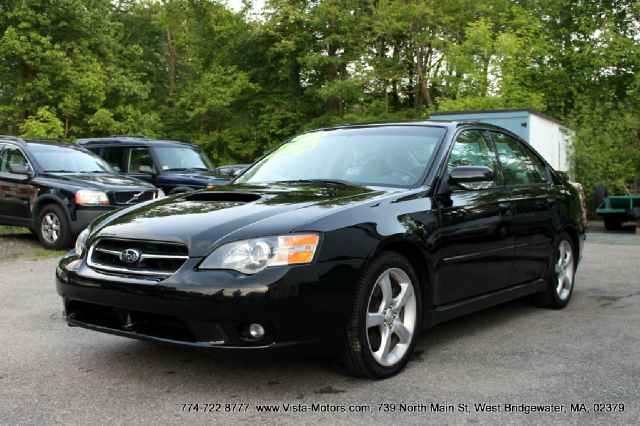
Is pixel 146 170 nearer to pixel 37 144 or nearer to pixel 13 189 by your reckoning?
pixel 37 144

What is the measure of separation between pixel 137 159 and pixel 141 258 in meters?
10.3

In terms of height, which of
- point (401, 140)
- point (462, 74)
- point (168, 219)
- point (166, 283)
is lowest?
point (166, 283)

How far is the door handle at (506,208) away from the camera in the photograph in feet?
16.3

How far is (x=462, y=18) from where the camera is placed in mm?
30547

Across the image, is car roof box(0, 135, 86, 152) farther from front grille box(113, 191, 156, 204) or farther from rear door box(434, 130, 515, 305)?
rear door box(434, 130, 515, 305)

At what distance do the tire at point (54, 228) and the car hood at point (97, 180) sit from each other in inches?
18.9

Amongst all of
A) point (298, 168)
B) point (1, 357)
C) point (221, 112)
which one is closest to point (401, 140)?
point (298, 168)

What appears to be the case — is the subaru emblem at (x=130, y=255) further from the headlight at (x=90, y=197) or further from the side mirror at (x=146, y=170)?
the side mirror at (x=146, y=170)

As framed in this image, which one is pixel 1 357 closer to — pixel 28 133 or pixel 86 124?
pixel 28 133

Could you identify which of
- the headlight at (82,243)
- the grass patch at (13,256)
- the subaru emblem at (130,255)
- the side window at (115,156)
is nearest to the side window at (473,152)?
the subaru emblem at (130,255)

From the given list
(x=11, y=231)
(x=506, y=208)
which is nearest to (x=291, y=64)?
(x=11, y=231)

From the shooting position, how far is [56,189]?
10.4 m

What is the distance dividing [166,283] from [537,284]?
329 cm

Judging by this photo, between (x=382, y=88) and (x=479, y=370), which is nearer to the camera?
(x=479, y=370)
